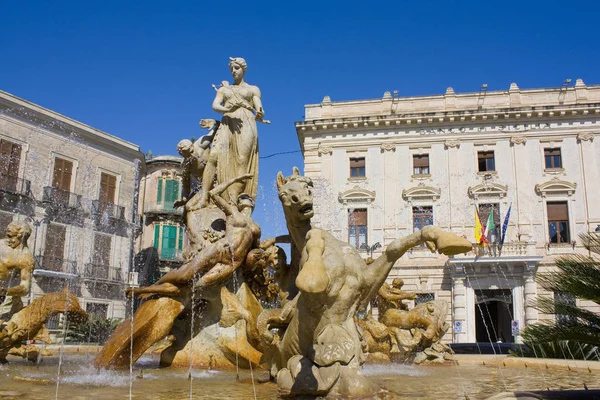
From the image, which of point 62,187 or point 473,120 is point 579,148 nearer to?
point 473,120

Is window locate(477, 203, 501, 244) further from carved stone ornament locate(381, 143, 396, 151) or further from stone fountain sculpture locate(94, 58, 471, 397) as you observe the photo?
stone fountain sculpture locate(94, 58, 471, 397)

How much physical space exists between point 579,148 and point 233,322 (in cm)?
2696

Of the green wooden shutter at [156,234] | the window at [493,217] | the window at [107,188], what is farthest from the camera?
the green wooden shutter at [156,234]

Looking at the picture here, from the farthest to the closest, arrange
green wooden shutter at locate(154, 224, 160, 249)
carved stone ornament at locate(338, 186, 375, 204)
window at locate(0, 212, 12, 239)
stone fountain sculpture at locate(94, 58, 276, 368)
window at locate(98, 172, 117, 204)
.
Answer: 1. green wooden shutter at locate(154, 224, 160, 249)
2. window at locate(98, 172, 117, 204)
3. carved stone ornament at locate(338, 186, 375, 204)
4. window at locate(0, 212, 12, 239)
5. stone fountain sculpture at locate(94, 58, 276, 368)

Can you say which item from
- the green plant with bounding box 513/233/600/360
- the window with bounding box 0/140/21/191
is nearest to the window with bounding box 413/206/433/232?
the window with bounding box 0/140/21/191

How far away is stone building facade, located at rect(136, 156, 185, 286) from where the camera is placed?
122 feet

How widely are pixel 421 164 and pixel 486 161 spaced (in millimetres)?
3357

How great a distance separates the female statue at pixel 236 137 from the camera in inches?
300

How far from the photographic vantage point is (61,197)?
1111 inches

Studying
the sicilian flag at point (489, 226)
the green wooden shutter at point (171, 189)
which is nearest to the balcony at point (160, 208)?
the green wooden shutter at point (171, 189)

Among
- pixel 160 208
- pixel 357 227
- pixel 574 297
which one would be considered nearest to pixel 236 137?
pixel 574 297

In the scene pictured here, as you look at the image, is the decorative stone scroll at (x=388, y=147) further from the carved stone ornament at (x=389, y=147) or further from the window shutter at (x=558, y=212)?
the window shutter at (x=558, y=212)

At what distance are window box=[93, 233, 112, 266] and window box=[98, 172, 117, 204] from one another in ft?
6.71

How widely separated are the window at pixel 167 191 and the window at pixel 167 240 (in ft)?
5.82
